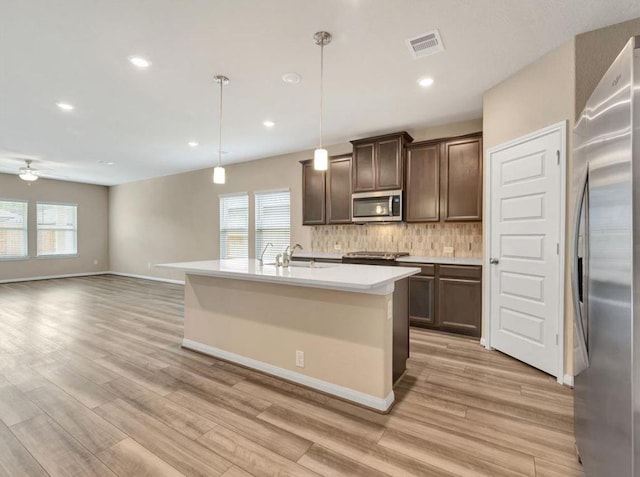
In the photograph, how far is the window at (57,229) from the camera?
8.25 m

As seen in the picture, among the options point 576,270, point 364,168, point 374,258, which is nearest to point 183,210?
point 364,168

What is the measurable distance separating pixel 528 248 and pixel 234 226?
216 inches

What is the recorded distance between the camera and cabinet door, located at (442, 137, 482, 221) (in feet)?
12.5

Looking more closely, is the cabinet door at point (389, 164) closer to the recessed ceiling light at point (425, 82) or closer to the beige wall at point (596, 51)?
the recessed ceiling light at point (425, 82)

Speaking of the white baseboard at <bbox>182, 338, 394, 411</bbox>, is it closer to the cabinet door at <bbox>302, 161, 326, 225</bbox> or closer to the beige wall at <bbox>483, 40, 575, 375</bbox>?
the beige wall at <bbox>483, 40, 575, 375</bbox>

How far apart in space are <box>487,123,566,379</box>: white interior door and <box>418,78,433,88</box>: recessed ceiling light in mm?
991

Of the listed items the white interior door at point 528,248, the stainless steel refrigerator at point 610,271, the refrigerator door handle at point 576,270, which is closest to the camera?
the stainless steel refrigerator at point 610,271

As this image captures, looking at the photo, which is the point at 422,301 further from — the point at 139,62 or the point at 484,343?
the point at 139,62

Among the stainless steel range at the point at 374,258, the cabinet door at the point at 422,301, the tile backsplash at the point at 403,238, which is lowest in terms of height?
the cabinet door at the point at 422,301

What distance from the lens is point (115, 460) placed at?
1.70m

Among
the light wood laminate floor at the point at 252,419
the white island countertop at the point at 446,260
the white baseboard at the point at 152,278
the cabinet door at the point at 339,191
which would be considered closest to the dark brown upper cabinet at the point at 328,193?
the cabinet door at the point at 339,191

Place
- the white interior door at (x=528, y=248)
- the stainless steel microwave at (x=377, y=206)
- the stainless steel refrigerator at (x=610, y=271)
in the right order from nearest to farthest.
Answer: the stainless steel refrigerator at (x=610, y=271), the white interior door at (x=528, y=248), the stainless steel microwave at (x=377, y=206)

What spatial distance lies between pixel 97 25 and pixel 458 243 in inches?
176

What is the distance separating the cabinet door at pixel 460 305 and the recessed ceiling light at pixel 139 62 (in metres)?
3.90
